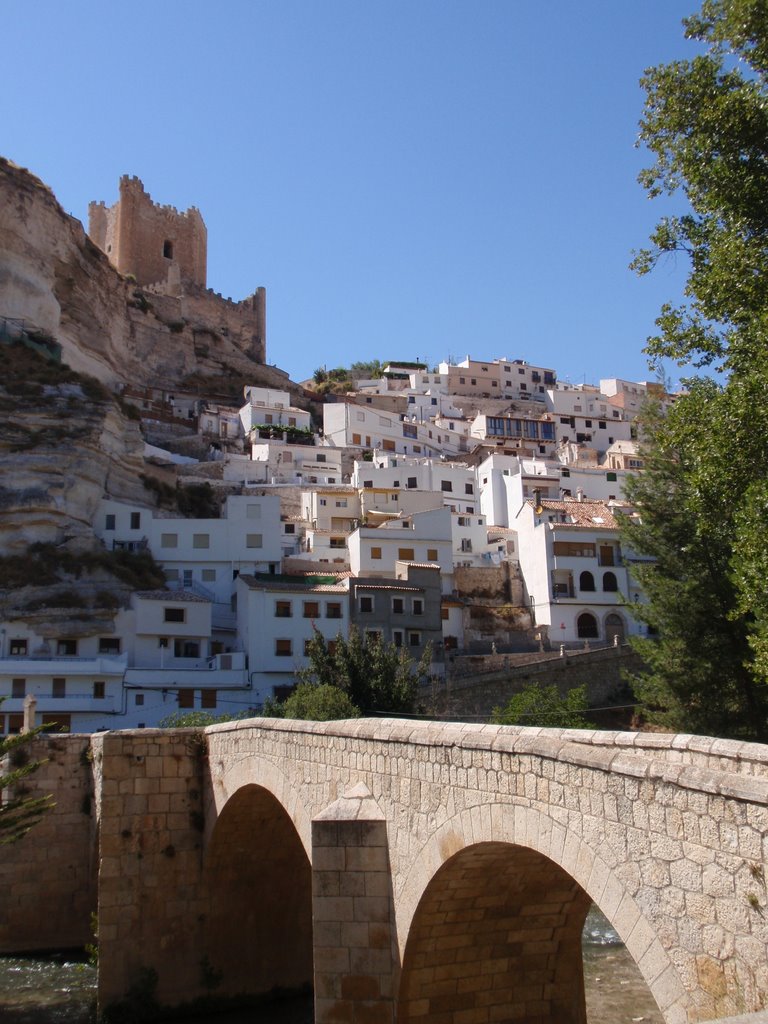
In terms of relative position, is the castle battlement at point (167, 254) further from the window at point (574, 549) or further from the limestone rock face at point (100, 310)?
the window at point (574, 549)

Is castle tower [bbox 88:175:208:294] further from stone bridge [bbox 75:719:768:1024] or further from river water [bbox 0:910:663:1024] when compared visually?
stone bridge [bbox 75:719:768:1024]

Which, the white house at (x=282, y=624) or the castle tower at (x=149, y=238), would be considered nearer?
the white house at (x=282, y=624)

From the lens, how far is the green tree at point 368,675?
2850 centimetres

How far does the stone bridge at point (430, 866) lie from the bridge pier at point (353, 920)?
0.7 inches

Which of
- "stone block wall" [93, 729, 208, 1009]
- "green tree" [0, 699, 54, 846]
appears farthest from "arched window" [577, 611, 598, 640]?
"stone block wall" [93, 729, 208, 1009]

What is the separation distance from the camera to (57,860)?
807 inches

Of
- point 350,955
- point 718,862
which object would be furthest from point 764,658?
point 718,862

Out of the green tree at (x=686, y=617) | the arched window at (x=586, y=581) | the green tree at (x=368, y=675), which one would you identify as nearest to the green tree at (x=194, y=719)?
the green tree at (x=368, y=675)

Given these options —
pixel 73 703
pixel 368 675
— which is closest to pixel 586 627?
pixel 368 675

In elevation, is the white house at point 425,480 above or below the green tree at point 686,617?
above

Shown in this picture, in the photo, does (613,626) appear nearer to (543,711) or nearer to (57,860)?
(543,711)

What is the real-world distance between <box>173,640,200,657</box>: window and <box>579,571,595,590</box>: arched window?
16.6 m

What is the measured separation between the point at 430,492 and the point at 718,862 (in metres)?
47.1

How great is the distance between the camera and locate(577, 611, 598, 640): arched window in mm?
43594
